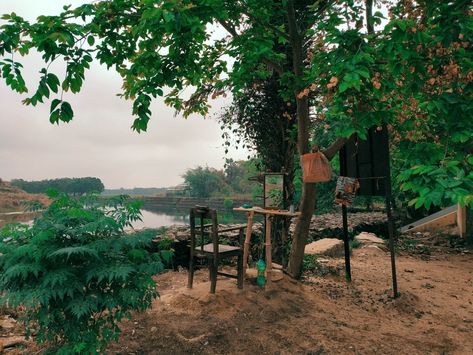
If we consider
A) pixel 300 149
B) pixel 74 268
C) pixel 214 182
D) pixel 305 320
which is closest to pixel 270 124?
pixel 300 149

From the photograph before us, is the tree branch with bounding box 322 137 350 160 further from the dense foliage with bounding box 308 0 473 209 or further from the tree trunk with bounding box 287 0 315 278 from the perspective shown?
the dense foliage with bounding box 308 0 473 209

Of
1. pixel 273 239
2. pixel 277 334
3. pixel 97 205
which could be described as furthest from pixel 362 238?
pixel 97 205

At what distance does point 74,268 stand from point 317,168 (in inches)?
160

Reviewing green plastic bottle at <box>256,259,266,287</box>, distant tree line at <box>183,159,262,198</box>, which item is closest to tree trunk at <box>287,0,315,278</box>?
green plastic bottle at <box>256,259,266,287</box>

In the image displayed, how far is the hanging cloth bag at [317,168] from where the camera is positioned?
20.2ft

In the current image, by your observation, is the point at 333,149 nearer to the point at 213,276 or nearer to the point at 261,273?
the point at 261,273

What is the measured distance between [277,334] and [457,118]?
317 centimetres

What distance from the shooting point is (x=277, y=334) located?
4.63 meters

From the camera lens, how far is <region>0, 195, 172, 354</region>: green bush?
3.15m

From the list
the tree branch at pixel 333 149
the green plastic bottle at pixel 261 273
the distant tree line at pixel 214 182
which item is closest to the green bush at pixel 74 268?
the green plastic bottle at pixel 261 273

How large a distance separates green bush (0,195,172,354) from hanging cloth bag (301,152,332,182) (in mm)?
3295

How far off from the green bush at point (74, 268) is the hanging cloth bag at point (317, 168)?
3.30 metres

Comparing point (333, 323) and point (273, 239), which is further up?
point (273, 239)

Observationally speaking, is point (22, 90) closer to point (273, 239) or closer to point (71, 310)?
point (71, 310)
